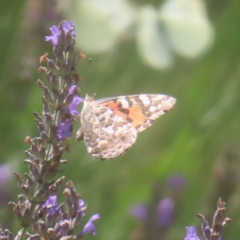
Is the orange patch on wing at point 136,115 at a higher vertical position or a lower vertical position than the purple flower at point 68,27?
lower

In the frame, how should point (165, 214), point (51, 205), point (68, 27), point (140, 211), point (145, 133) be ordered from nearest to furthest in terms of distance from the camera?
1. point (51, 205)
2. point (68, 27)
3. point (165, 214)
4. point (140, 211)
5. point (145, 133)

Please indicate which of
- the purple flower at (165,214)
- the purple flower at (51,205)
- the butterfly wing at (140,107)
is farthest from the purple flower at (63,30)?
the purple flower at (165,214)

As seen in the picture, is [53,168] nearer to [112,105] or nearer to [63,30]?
[63,30]

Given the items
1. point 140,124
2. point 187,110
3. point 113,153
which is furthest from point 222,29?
point 113,153

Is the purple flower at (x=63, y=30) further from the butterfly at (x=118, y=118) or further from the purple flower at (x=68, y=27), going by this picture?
the butterfly at (x=118, y=118)

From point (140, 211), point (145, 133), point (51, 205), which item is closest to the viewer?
point (51, 205)

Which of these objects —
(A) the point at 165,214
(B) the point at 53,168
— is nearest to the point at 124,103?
(B) the point at 53,168

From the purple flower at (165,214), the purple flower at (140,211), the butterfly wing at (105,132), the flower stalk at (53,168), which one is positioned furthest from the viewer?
the purple flower at (140,211)

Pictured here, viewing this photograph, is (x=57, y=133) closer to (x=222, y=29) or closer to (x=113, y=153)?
(x=113, y=153)
